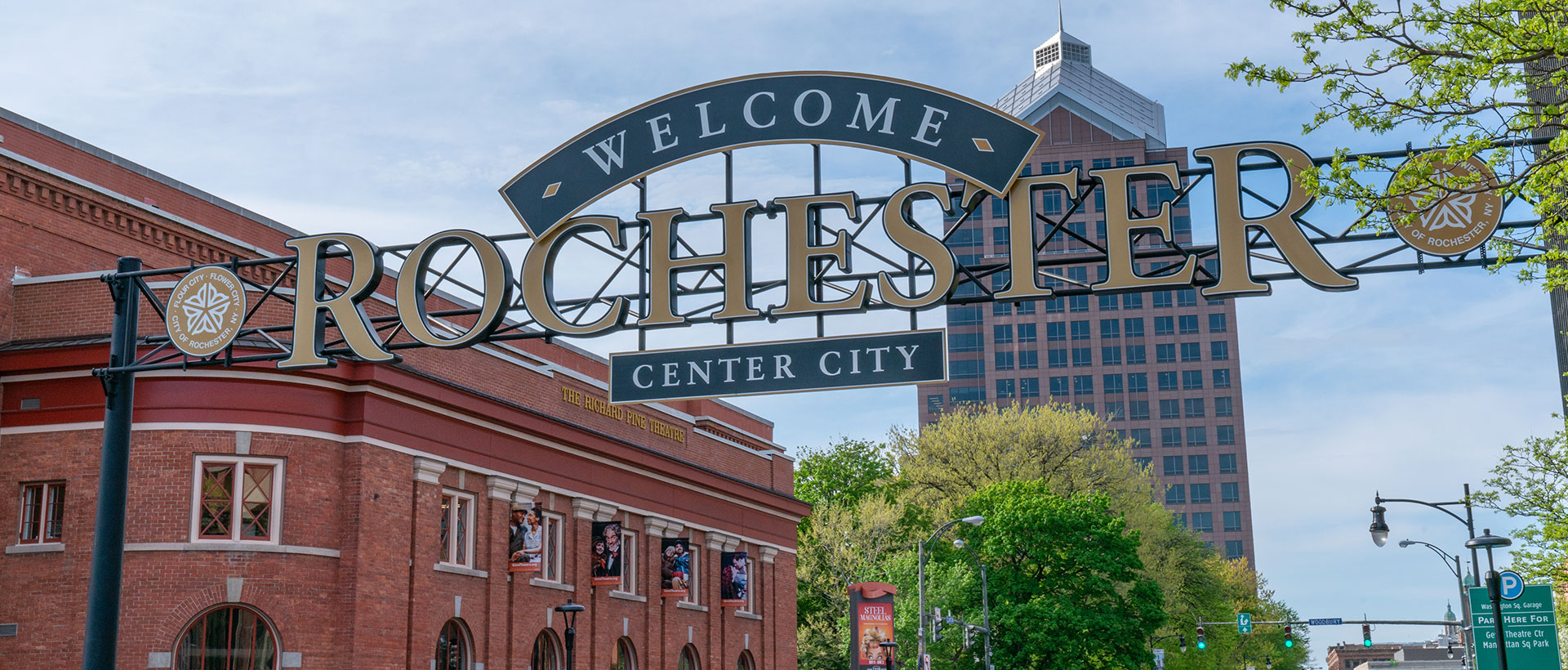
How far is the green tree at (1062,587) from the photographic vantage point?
192 feet

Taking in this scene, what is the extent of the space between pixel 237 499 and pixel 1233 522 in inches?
4936

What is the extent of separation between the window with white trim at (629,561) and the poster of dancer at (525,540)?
494 centimetres

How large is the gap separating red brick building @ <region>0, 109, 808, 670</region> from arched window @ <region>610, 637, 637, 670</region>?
42 centimetres

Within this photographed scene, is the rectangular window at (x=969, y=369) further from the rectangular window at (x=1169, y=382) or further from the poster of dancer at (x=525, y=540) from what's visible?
the poster of dancer at (x=525, y=540)

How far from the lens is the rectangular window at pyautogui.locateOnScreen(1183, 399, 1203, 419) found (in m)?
143

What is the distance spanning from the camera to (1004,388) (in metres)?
141

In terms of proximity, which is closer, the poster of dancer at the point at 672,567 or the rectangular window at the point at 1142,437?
the poster of dancer at the point at 672,567

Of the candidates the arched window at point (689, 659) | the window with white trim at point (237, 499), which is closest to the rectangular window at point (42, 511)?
the window with white trim at point (237, 499)

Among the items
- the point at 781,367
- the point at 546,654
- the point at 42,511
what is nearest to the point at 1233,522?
the point at 546,654

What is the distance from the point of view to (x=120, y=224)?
34.9m

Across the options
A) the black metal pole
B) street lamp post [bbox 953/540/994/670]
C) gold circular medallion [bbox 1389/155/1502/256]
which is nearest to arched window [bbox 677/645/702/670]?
street lamp post [bbox 953/540/994/670]

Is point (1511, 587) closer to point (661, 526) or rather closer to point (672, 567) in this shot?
point (672, 567)

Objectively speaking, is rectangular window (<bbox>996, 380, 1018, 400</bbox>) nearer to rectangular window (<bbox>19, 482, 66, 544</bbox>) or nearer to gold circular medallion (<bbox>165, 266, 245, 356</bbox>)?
rectangular window (<bbox>19, 482, 66, 544</bbox>)

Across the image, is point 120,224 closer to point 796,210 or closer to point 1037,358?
point 796,210
